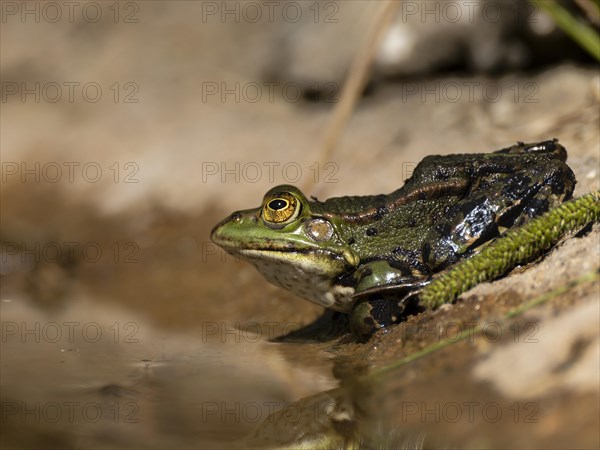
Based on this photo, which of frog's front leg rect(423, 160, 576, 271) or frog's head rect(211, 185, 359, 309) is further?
frog's head rect(211, 185, 359, 309)

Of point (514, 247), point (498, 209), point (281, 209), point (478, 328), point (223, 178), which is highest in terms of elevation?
point (223, 178)

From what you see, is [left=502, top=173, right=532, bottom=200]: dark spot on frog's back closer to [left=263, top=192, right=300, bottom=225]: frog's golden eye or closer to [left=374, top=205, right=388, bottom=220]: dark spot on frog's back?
[left=374, top=205, right=388, bottom=220]: dark spot on frog's back

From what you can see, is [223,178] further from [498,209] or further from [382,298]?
[498,209]

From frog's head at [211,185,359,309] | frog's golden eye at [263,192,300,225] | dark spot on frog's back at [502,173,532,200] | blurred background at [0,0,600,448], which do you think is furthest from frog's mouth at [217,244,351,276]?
dark spot on frog's back at [502,173,532,200]

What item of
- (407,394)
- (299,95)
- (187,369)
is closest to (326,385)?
(407,394)

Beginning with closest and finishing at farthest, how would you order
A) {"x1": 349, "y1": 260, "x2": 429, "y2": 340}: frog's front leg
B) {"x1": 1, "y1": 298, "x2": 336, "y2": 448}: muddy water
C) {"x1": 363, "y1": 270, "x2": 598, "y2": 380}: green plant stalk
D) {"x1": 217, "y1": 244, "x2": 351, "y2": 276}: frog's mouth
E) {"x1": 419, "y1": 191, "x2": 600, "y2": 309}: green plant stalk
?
1. {"x1": 1, "y1": 298, "x2": 336, "y2": 448}: muddy water
2. {"x1": 363, "y1": 270, "x2": 598, "y2": 380}: green plant stalk
3. {"x1": 419, "y1": 191, "x2": 600, "y2": 309}: green plant stalk
4. {"x1": 349, "y1": 260, "x2": 429, "y2": 340}: frog's front leg
5. {"x1": 217, "y1": 244, "x2": 351, "y2": 276}: frog's mouth

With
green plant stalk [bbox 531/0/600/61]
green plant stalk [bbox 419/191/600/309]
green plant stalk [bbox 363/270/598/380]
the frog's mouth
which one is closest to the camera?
green plant stalk [bbox 363/270/598/380]

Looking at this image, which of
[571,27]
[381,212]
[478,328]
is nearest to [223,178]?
[381,212]
